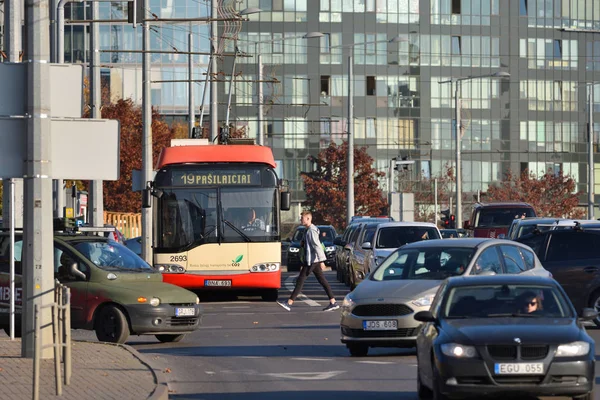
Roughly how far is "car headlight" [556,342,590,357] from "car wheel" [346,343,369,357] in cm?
584

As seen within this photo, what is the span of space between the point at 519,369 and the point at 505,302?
1285 mm

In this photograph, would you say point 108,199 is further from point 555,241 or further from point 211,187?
point 555,241

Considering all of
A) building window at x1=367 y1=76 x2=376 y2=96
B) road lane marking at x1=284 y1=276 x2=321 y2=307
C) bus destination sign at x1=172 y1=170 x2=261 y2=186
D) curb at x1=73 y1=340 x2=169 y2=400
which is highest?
building window at x1=367 y1=76 x2=376 y2=96

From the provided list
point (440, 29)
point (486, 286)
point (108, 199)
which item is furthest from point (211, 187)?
point (440, 29)

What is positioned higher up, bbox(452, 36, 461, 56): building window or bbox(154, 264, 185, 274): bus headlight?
bbox(452, 36, 461, 56): building window

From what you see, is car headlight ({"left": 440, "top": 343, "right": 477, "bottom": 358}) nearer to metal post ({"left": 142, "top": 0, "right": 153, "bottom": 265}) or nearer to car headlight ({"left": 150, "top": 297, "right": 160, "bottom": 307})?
car headlight ({"left": 150, "top": 297, "right": 160, "bottom": 307})

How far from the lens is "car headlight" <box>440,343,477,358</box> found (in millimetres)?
11968

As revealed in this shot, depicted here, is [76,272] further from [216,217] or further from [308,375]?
[216,217]

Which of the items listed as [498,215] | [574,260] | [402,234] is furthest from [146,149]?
[574,260]

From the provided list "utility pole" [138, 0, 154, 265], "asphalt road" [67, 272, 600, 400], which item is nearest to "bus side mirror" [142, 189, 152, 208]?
"asphalt road" [67, 272, 600, 400]

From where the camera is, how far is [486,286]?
43.2 ft

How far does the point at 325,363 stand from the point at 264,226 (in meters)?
13.4

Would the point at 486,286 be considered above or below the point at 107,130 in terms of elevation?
below

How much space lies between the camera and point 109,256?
20328 millimetres
